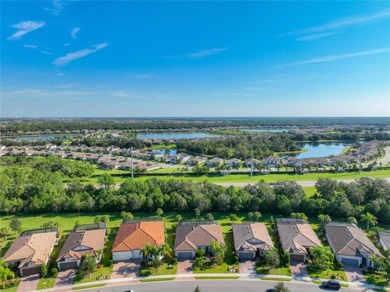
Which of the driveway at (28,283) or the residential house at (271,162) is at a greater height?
the residential house at (271,162)

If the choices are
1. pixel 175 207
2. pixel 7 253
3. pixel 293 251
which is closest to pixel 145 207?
pixel 175 207

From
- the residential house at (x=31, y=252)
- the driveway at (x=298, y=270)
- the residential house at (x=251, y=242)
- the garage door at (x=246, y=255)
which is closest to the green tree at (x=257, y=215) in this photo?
the residential house at (x=251, y=242)

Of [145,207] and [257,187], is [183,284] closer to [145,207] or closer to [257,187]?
[145,207]

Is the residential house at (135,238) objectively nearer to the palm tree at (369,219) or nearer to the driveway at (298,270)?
the driveway at (298,270)

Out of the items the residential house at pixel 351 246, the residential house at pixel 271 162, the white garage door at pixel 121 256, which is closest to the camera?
the residential house at pixel 351 246

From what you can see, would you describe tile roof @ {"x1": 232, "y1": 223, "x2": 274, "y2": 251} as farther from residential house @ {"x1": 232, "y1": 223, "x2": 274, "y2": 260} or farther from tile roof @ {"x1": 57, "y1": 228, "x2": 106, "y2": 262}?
tile roof @ {"x1": 57, "y1": 228, "x2": 106, "y2": 262}
